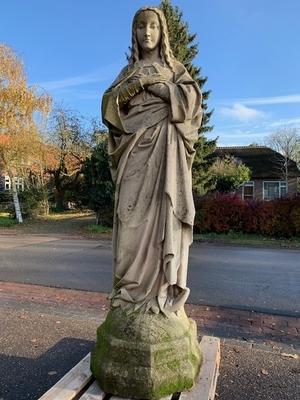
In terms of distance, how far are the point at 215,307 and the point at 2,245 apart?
1049 cm

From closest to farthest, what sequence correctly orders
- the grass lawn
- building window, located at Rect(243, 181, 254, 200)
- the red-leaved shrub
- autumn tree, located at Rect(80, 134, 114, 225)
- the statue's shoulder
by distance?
the statue's shoulder
the grass lawn
the red-leaved shrub
autumn tree, located at Rect(80, 134, 114, 225)
building window, located at Rect(243, 181, 254, 200)

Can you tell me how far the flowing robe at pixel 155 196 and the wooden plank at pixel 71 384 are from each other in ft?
2.06

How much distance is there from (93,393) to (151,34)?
8.96ft

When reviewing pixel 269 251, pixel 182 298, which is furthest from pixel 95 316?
pixel 269 251

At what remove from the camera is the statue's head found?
3.28m

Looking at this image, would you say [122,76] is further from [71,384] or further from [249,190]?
[249,190]

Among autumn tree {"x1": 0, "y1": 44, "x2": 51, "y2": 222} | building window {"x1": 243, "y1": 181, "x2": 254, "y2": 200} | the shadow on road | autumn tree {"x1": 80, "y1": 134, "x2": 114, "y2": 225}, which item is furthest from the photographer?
building window {"x1": 243, "y1": 181, "x2": 254, "y2": 200}

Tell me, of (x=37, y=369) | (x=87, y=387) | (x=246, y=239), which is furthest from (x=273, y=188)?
(x=87, y=387)

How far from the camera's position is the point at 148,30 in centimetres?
329

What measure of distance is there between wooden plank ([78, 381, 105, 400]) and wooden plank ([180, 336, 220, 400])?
585mm

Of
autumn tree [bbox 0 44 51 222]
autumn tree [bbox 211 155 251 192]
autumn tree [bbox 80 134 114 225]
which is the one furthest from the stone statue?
autumn tree [bbox 211 155 251 192]

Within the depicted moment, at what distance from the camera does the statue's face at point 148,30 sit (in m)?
3.28

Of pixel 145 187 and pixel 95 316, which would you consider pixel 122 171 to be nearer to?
pixel 145 187

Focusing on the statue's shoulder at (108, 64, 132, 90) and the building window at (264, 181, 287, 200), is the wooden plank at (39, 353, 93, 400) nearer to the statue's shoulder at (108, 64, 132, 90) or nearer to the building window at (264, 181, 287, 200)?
the statue's shoulder at (108, 64, 132, 90)
